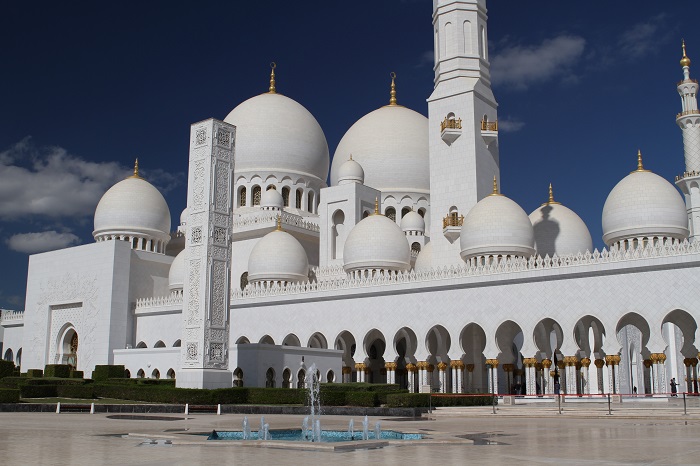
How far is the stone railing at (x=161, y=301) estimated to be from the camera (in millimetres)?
34125

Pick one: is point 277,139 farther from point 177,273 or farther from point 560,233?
point 560,233

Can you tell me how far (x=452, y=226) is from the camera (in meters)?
29.6

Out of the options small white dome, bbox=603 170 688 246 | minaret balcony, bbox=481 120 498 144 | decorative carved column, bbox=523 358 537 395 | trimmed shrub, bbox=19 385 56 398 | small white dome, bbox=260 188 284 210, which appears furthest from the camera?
small white dome, bbox=260 188 284 210

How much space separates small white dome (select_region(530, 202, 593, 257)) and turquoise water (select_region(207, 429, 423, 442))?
21428 mm

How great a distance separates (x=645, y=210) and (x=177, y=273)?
2061cm

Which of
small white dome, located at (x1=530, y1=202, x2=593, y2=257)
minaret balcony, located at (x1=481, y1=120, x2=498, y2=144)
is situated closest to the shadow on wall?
small white dome, located at (x1=530, y1=202, x2=593, y2=257)

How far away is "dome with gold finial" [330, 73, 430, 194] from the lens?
38.4 m

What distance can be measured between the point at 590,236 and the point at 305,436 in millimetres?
23855

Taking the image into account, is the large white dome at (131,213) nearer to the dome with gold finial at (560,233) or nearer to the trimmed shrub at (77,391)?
the trimmed shrub at (77,391)

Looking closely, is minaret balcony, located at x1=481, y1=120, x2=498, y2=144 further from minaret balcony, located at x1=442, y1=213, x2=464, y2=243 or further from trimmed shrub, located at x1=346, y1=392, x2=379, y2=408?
trimmed shrub, located at x1=346, y1=392, x2=379, y2=408

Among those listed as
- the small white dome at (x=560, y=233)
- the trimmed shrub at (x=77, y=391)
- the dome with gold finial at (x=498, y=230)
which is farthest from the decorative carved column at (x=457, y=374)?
the trimmed shrub at (x=77, y=391)

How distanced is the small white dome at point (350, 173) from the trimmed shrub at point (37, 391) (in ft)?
58.4

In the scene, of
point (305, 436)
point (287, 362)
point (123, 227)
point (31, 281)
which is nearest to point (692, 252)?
point (287, 362)

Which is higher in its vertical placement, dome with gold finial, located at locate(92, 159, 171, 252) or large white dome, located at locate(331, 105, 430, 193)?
large white dome, located at locate(331, 105, 430, 193)
